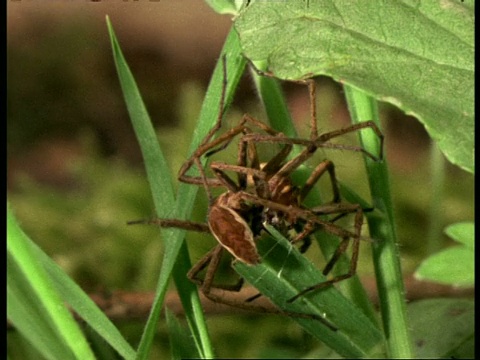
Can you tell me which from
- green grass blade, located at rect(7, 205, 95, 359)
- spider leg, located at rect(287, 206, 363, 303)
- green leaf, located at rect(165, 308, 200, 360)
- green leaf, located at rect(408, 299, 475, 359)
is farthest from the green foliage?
green leaf, located at rect(408, 299, 475, 359)

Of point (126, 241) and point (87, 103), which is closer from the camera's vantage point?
point (126, 241)

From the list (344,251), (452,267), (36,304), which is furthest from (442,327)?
(36,304)

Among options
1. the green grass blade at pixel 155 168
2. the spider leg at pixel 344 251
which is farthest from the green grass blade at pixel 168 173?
the spider leg at pixel 344 251

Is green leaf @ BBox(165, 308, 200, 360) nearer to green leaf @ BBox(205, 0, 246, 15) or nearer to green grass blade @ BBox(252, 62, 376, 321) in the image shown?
green grass blade @ BBox(252, 62, 376, 321)

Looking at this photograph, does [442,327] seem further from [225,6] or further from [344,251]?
[225,6]

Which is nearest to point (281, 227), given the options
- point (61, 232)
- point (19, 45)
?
point (61, 232)

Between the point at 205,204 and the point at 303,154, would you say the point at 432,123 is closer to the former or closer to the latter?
the point at 303,154
